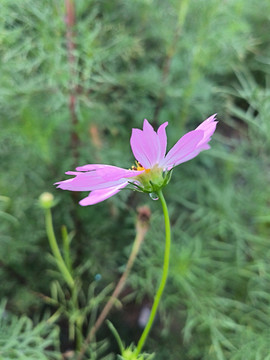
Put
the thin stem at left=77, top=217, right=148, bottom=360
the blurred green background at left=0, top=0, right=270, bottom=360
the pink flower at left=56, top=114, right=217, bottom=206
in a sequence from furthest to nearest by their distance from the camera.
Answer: the blurred green background at left=0, top=0, right=270, bottom=360 → the thin stem at left=77, top=217, right=148, bottom=360 → the pink flower at left=56, top=114, right=217, bottom=206

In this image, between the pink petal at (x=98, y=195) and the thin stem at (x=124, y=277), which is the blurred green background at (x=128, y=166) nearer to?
the thin stem at (x=124, y=277)

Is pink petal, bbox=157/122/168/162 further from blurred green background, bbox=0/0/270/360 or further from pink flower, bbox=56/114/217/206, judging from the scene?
blurred green background, bbox=0/0/270/360

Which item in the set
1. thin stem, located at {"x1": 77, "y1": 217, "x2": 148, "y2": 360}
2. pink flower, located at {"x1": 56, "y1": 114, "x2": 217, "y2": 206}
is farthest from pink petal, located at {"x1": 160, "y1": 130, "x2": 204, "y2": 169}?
thin stem, located at {"x1": 77, "y1": 217, "x2": 148, "y2": 360}

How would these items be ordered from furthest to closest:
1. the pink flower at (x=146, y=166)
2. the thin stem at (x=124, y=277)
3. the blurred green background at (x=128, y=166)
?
the blurred green background at (x=128, y=166)
the thin stem at (x=124, y=277)
the pink flower at (x=146, y=166)

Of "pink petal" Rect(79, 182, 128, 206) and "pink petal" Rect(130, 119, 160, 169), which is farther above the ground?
"pink petal" Rect(130, 119, 160, 169)

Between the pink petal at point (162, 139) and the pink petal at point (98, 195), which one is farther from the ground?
the pink petal at point (162, 139)

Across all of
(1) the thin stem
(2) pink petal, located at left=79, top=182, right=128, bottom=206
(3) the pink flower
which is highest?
(3) the pink flower

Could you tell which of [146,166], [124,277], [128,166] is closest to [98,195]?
[146,166]

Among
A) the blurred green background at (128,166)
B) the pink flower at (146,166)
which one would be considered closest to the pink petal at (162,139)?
the pink flower at (146,166)
